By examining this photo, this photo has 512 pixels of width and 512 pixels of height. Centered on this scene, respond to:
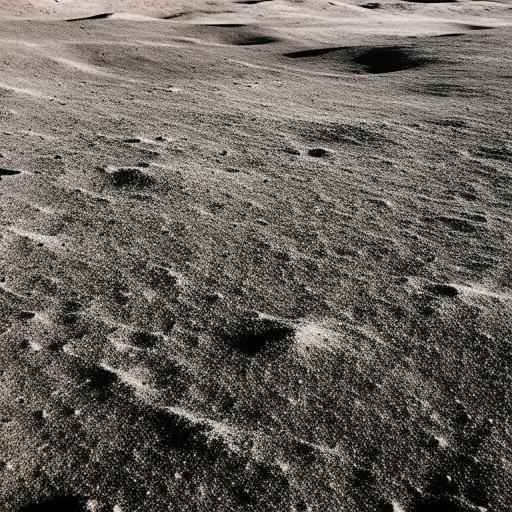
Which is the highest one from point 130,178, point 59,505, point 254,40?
point 254,40

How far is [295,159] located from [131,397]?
1.54 metres

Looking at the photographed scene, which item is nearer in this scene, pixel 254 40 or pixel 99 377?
pixel 99 377

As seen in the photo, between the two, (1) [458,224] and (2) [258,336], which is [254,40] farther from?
(2) [258,336]

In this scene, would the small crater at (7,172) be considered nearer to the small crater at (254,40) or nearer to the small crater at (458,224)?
the small crater at (458,224)

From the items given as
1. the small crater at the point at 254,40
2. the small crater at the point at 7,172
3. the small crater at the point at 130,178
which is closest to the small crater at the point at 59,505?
the small crater at the point at 130,178

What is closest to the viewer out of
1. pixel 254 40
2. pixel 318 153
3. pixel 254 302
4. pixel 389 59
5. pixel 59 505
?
pixel 59 505

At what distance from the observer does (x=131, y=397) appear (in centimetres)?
129

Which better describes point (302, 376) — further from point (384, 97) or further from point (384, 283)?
point (384, 97)

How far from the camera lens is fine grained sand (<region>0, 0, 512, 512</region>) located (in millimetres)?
1134

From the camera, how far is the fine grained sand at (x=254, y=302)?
1.13m

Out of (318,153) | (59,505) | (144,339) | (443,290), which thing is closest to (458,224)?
(443,290)

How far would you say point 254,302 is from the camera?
1.61 meters

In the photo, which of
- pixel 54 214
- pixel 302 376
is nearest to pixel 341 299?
pixel 302 376

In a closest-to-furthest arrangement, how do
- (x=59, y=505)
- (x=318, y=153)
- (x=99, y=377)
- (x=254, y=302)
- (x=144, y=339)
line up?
(x=59, y=505) < (x=99, y=377) < (x=144, y=339) < (x=254, y=302) < (x=318, y=153)
